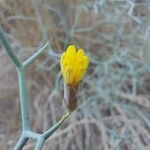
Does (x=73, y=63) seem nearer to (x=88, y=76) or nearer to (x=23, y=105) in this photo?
(x=23, y=105)

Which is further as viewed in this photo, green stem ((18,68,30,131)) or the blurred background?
the blurred background

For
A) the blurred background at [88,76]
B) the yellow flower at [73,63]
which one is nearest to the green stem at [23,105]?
the yellow flower at [73,63]

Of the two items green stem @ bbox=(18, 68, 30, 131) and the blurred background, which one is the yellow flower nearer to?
green stem @ bbox=(18, 68, 30, 131)

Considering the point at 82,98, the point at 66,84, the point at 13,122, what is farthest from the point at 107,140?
the point at 66,84

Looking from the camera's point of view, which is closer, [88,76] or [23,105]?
[23,105]

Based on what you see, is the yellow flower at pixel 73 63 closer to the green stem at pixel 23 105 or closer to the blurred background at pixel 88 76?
the green stem at pixel 23 105

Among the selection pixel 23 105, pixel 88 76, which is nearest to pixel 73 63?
pixel 23 105

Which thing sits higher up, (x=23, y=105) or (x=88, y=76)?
(x=23, y=105)

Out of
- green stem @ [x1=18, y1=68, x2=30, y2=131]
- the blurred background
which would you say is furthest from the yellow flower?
the blurred background

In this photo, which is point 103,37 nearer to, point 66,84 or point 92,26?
point 92,26
